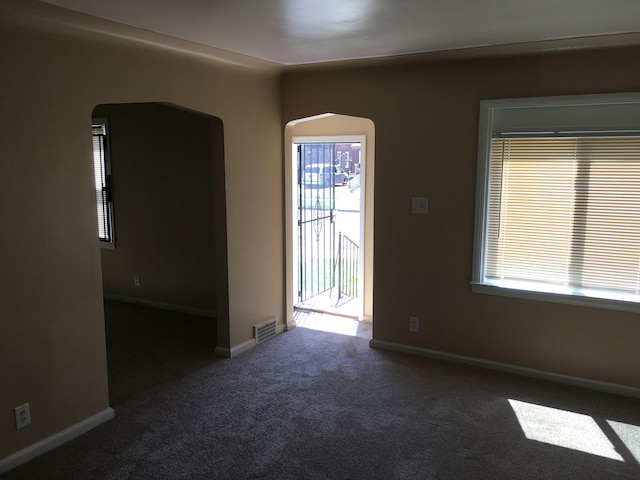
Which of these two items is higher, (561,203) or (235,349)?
(561,203)

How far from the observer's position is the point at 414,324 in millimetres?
4133

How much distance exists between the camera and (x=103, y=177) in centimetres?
559

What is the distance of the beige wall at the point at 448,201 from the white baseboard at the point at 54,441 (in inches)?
89.0

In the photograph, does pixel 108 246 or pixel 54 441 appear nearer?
pixel 54 441

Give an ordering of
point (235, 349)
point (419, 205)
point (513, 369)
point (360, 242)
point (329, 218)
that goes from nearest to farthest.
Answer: point (513, 369) → point (419, 205) → point (235, 349) → point (360, 242) → point (329, 218)

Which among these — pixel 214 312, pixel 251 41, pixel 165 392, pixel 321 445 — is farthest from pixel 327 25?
pixel 214 312

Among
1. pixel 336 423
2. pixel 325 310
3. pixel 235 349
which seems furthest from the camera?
pixel 325 310

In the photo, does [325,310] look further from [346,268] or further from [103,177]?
[103,177]

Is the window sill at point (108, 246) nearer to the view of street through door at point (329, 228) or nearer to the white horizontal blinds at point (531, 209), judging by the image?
the view of street through door at point (329, 228)

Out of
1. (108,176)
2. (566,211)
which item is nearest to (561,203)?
(566,211)

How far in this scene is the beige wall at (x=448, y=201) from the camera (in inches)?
135

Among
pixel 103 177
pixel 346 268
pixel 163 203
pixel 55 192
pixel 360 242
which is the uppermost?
pixel 103 177

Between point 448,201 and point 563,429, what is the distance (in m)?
1.75

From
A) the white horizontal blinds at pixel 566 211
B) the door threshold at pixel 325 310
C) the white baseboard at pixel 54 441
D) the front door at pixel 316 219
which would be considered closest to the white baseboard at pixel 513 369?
the white horizontal blinds at pixel 566 211
